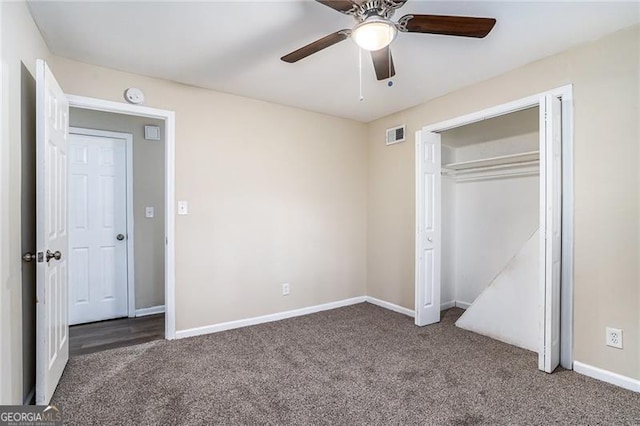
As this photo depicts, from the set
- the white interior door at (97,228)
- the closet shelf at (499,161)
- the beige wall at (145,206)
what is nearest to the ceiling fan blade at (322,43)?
the closet shelf at (499,161)

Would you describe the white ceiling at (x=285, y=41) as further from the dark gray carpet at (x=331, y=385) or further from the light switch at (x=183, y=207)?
the dark gray carpet at (x=331, y=385)

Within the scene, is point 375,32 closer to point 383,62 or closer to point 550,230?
point 383,62

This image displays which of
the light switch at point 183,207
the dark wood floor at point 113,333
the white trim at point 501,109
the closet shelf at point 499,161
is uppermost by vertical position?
the white trim at point 501,109

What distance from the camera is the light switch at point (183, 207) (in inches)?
123

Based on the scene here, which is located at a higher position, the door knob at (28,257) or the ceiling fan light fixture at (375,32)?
the ceiling fan light fixture at (375,32)

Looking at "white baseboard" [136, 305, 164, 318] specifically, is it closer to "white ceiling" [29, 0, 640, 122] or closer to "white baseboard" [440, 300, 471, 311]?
"white ceiling" [29, 0, 640, 122]

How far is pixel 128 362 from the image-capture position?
261 cm

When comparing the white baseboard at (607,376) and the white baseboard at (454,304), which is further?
the white baseboard at (454,304)

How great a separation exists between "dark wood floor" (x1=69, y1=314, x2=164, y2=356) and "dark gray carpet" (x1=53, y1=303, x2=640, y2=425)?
22 cm

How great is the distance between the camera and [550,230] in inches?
96.0

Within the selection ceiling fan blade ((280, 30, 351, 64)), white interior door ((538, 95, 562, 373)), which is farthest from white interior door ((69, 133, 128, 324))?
white interior door ((538, 95, 562, 373))

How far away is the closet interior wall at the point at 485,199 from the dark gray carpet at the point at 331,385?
1.13 meters

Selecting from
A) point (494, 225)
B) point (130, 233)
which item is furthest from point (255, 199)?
point (494, 225)

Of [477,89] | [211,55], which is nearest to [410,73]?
[477,89]
